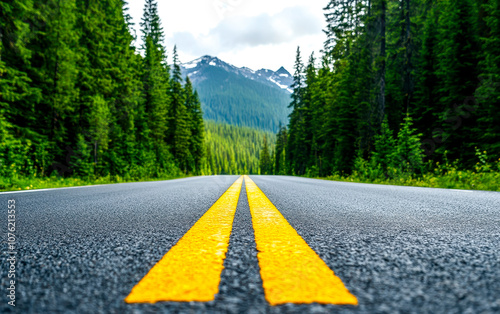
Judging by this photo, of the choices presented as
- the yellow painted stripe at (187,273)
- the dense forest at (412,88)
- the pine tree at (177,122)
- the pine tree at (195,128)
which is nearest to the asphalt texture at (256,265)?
the yellow painted stripe at (187,273)

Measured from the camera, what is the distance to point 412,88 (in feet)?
70.9

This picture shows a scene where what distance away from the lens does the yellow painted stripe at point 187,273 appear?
2.62ft

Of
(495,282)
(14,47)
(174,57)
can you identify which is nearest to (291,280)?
(495,282)

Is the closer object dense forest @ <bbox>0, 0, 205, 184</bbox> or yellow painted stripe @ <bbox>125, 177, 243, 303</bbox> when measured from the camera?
yellow painted stripe @ <bbox>125, 177, 243, 303</bbox>

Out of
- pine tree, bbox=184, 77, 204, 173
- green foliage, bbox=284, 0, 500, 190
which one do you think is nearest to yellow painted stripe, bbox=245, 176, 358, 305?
green foliage, bbox=284, 0, 500, 190

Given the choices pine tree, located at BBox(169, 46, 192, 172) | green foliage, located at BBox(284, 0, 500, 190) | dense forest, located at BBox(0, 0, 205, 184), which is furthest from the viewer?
Answer: pine tree, located at BBox(169, 46, 192, 172)

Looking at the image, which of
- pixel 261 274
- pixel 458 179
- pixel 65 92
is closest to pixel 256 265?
pixel 261 274

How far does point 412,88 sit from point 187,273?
25.1 metres

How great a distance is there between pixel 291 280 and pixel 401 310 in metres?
0.33

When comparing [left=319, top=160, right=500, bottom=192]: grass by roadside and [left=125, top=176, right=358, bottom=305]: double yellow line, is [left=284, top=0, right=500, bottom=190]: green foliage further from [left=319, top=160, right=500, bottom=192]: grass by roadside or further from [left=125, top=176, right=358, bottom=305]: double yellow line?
[left=125, top=176, right=358, bottom=305]: double yellow line

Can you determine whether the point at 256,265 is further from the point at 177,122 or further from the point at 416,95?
the point at 177,122

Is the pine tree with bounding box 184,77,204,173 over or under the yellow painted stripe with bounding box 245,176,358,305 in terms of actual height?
over

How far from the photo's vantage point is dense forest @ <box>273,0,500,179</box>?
15273 mm

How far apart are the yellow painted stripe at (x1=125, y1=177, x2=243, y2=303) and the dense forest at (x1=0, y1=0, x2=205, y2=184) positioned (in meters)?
9.39
